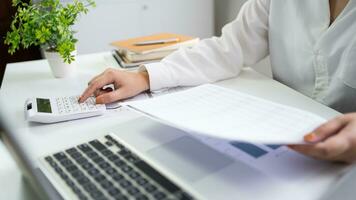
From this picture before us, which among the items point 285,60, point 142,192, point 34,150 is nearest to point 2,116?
point 34,150

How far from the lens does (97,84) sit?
749 millimetres

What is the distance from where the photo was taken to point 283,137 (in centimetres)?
43

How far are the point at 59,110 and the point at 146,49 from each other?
45 centimetres

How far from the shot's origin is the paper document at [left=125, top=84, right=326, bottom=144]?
1.43 feet

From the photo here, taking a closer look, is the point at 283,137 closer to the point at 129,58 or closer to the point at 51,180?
the point at 51,180

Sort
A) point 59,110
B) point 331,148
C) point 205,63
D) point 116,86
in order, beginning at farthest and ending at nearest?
1. point 205,63
2. point 116,86
3. point 59,110
4. point 331,148

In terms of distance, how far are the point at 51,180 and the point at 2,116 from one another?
0.34 meters

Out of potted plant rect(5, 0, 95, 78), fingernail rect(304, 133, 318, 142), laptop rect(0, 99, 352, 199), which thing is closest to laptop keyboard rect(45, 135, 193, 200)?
laptop rect(0, 99, 352, 199)

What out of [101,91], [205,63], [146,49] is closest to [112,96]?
[101,91]

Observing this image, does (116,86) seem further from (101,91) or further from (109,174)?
(109,174)

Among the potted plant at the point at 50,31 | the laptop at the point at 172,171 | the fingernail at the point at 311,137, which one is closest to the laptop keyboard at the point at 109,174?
the laptop at the point at 172,171

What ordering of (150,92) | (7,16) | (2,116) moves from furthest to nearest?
(7,16) → (150,92) → (2,116)

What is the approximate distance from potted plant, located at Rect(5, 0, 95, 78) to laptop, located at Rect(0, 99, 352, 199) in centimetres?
44

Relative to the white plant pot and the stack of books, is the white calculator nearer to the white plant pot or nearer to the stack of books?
the white plant pot
